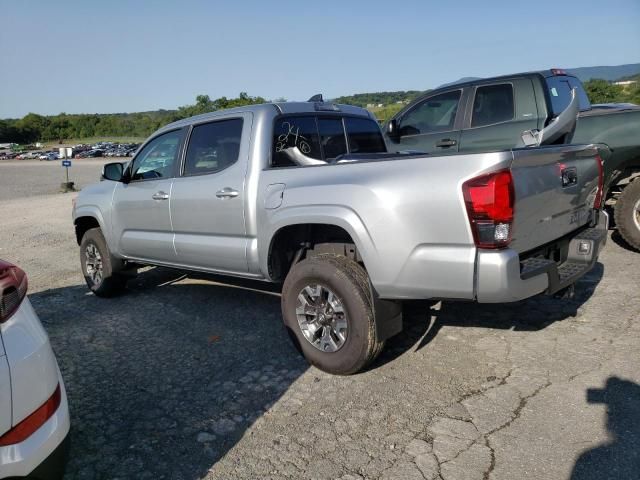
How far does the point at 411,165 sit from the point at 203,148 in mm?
2319

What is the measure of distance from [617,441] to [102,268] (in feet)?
16.7

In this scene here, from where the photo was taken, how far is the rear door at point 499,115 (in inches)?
257

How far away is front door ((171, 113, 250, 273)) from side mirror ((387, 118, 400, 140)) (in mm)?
3730

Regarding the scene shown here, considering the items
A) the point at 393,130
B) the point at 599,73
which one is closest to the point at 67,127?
the point at 599,73

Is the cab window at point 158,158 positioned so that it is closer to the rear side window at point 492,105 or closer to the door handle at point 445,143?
the door handle at point 445,143

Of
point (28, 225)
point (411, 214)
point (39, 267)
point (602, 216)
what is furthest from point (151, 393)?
point (28, 225)

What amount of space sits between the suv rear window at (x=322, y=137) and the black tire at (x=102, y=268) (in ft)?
8.57

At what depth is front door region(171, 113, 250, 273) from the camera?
13.8ft

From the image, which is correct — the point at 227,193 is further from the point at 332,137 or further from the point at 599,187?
the point at 599,187

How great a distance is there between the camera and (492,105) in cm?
692

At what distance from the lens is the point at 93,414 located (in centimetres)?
328

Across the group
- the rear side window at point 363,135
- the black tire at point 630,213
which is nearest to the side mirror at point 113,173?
the rear side window at point 363,135

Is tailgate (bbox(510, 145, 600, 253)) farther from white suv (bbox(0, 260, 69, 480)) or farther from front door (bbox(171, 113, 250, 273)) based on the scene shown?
white suv (bbox(0, 260, 69, 480))

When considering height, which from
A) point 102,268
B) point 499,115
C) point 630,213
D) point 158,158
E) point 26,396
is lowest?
point 102,268
